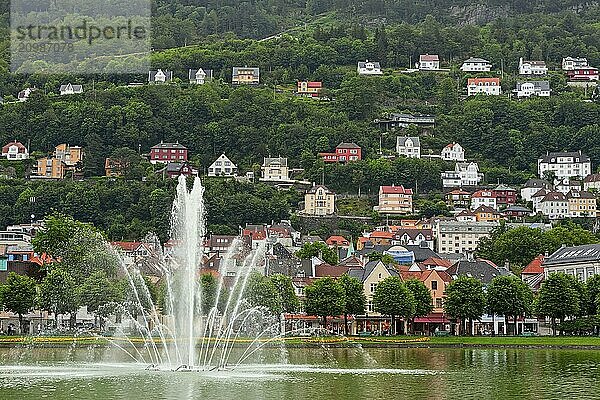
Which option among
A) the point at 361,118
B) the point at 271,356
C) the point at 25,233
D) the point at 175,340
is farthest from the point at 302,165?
the point at 175,340

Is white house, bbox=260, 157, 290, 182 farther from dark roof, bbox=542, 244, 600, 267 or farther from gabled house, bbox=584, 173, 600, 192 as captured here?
dark roof, bbox=542, 244, 600, 267

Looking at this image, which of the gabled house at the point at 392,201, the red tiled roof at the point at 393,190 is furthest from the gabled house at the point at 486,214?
the red tiled roof at the point at 393,190

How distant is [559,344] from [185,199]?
96.7ft

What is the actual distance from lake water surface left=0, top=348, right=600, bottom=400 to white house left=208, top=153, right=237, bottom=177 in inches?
4445

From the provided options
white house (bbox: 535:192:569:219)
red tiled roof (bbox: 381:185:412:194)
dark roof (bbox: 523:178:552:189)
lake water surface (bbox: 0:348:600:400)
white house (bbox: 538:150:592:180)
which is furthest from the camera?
white house (bbox: 538:150:592:180)

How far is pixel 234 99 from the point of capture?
19675 cm

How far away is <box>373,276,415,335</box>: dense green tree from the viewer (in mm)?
79000

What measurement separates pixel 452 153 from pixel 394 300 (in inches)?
4316

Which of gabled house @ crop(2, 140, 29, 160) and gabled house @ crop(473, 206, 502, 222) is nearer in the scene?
gabled house @ crop(473, 206, 502, 222)

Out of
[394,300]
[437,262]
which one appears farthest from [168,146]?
[394,300]

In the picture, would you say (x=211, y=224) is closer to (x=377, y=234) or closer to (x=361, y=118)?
(x=377, y=234)

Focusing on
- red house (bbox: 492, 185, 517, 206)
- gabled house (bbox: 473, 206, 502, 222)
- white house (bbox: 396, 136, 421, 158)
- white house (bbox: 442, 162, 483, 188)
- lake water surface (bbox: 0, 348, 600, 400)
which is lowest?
lake water surface (bbox: 0, 348, 600, 400)

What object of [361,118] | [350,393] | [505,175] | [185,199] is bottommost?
[350,393]

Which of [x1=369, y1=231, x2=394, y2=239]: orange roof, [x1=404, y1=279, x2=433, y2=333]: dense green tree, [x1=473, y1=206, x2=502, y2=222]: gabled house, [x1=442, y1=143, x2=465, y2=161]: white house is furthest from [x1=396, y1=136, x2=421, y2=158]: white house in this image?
[x1=404, y1=279, x2=433, y2=333]: dense green tree
